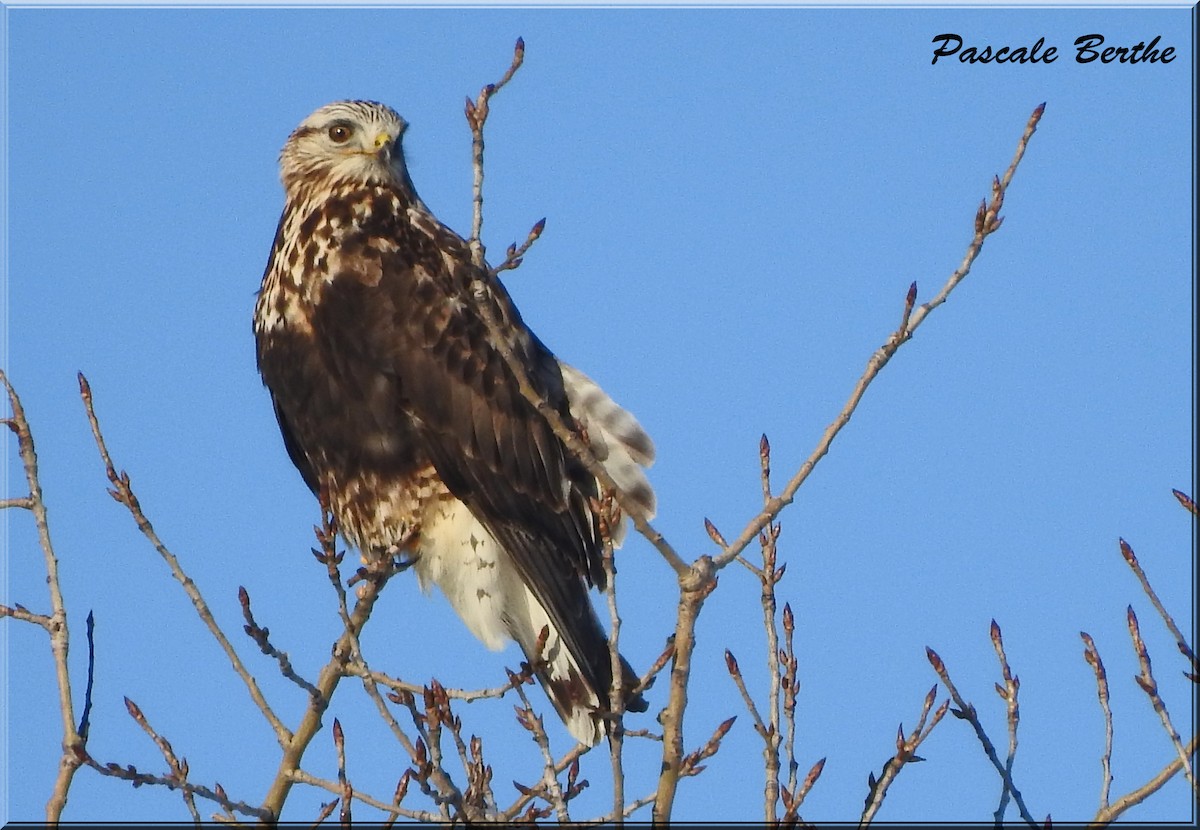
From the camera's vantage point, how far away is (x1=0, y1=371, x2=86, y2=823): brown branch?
3932mm

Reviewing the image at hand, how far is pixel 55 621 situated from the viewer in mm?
3984

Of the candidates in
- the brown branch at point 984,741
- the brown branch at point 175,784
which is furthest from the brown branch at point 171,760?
the brown branch at point 984,741

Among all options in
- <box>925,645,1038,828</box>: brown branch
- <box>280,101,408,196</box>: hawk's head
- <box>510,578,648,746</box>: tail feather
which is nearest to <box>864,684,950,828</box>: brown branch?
<box>925,645,1038,828</box>: brown branch

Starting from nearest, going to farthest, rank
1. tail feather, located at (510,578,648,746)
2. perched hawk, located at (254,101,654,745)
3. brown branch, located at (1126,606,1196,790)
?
brown branch, located at (1126,606,1196,790)
tail feather, located at (510,578,648,746)
perched hawk, located at (254,101,654,745)

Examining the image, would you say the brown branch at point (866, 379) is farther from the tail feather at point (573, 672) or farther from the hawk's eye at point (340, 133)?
the hawk's eye at point (340, 133)

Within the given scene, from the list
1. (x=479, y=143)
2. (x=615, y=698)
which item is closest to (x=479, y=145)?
(x=479, y=143)

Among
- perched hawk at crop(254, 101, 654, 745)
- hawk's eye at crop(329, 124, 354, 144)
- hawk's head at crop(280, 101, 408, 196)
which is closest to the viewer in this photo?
perched hawk at crop(254, 101, 654, 745)

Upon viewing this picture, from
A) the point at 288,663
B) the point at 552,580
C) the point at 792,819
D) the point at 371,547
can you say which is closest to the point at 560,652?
A: the point at 552,580

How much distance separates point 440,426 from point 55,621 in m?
2.00

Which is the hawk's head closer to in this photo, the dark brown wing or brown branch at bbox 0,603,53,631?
the dark brown wing

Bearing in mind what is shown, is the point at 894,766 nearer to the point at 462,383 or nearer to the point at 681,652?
→ the point at 681,652

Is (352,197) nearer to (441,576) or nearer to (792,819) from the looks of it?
(441,576)

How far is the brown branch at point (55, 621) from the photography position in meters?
3.93

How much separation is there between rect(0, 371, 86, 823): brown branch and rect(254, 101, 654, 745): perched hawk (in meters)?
1.74
